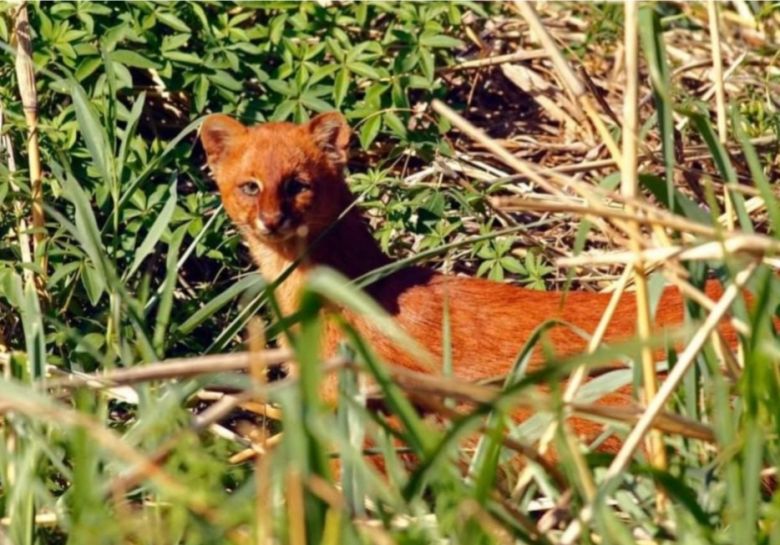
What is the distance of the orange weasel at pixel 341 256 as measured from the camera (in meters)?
5.29

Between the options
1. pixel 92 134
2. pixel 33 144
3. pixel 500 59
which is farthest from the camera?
pixel 500 59

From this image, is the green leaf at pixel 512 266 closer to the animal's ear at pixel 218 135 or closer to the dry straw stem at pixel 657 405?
the animal's ear at pixel 218 135

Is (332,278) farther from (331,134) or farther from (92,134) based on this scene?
(331,134)

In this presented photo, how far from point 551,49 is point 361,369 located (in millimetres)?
877

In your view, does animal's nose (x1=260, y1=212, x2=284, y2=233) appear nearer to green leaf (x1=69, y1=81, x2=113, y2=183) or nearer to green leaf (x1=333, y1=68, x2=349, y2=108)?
green leaf (x1=333, y1=68, x2=349, y2=108)

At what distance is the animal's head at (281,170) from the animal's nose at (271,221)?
1 cm

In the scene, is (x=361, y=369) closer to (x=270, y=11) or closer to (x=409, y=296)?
(x=409, y=296)

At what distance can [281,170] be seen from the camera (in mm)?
5578

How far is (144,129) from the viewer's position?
20.4 feet

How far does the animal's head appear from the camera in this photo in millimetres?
5492

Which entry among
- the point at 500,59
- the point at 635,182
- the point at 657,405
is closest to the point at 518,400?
the point at 657,405

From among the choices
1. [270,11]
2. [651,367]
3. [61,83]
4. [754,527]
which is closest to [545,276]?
[270,11]

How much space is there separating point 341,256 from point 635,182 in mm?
2354

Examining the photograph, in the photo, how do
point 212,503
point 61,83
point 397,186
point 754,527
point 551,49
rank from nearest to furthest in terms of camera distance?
point 212,503 < point 754,527 < point 551,49 < point 61,83 < point 397,186
